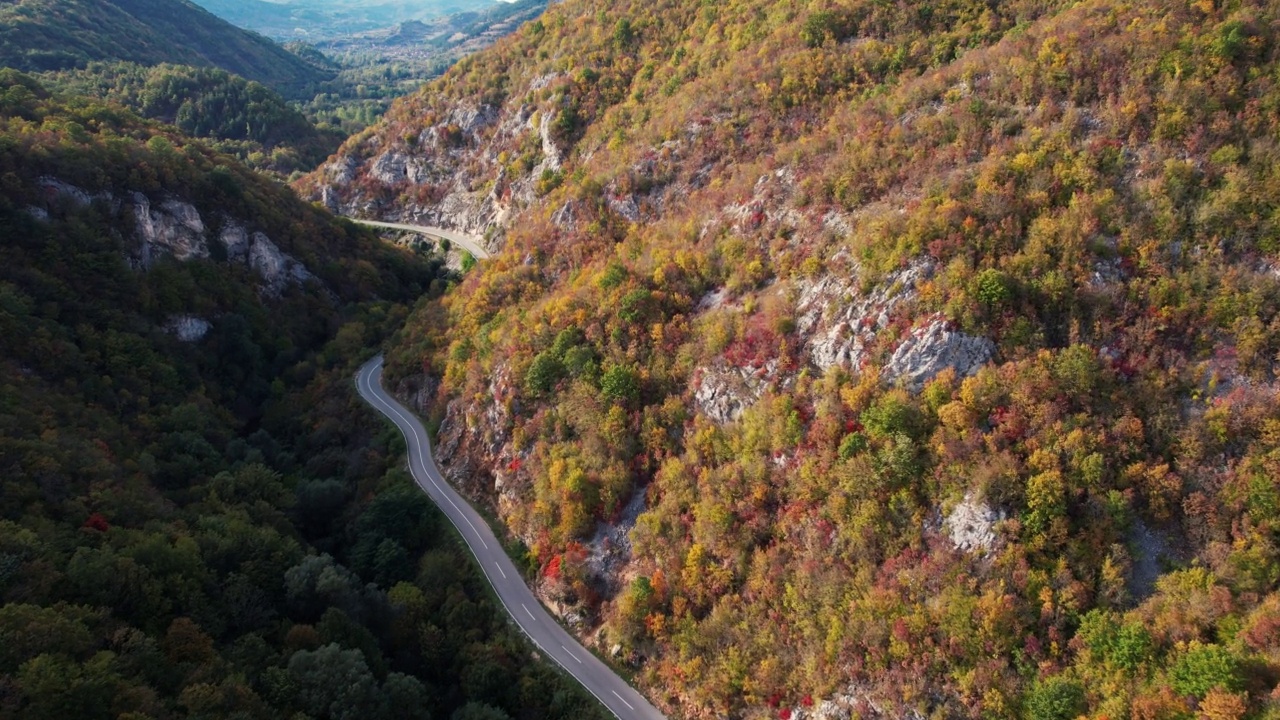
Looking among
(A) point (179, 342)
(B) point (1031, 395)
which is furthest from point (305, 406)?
(B) point (1031, 395)

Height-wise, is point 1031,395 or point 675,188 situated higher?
point 675,188

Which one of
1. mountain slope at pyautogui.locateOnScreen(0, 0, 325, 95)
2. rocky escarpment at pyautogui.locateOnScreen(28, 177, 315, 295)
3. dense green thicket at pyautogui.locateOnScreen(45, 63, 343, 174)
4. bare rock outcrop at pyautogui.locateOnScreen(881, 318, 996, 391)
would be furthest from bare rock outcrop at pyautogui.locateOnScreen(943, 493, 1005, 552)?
mountain slope at pyautogui.locateOnScreen(0, 0, 325, 95)

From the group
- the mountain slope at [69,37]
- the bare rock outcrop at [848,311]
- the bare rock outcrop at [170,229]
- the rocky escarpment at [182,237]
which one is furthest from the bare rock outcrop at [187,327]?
the mountain slope at [69,37]

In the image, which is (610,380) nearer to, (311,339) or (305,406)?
(305,406)

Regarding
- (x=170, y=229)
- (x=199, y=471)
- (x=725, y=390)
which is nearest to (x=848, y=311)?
(x=725, y=390)

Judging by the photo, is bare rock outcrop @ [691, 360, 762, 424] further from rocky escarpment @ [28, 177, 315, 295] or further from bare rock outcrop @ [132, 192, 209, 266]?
bare rock outcrop @ [132, 192, 209, 266]

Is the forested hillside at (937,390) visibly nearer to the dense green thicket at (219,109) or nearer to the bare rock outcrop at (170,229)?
the bare rock outcrop at (170,229)
